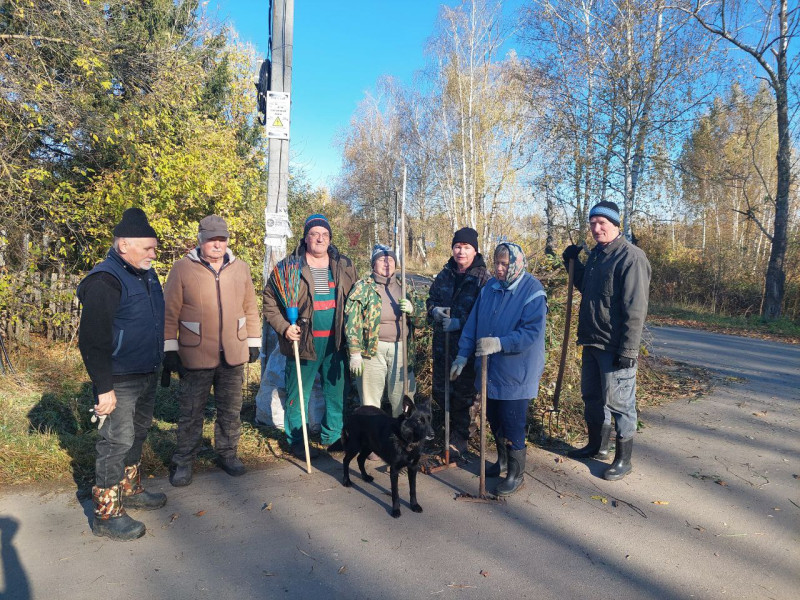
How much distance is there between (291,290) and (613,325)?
2.74 m

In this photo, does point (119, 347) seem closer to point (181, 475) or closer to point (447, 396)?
point (181, 475)

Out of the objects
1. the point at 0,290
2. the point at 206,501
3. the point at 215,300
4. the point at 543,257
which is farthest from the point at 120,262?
the point at 543,257

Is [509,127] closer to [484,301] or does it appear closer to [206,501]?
[484,301]

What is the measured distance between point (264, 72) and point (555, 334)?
4536 millimetres

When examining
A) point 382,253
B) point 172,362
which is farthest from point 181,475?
point 382,253

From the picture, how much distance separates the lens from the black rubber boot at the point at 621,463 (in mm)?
4160

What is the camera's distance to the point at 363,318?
14.3 ft

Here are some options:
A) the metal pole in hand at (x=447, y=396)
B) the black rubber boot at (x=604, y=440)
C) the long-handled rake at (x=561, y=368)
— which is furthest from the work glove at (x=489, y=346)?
the black rubber boot at (x=604, y=440)

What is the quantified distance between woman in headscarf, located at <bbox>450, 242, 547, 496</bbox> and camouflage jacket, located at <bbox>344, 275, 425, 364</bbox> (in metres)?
0.80

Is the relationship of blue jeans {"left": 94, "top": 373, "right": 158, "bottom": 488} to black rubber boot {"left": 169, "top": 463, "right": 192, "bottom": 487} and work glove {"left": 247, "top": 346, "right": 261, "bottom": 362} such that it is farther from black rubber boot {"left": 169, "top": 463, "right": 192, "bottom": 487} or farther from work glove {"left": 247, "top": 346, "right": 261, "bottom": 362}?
work glove {"left": 247, "top": 346, "right": 261, "bottom": 362}

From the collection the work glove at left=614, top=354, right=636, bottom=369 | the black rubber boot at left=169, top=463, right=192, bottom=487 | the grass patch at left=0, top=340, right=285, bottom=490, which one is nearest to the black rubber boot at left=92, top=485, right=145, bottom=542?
the black rubber boot at left=169, top=463, right=192, bottom=487

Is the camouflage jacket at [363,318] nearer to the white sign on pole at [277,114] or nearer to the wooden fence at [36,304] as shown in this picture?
the white sign on pole at [277,114]

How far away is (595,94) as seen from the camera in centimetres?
1169

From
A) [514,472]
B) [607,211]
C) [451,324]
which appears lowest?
[514,472]
